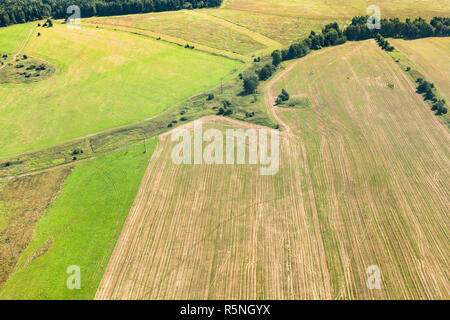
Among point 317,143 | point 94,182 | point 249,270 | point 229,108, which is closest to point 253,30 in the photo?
point 229,108

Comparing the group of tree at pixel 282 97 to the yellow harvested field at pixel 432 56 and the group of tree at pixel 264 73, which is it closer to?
the group of tree at pixel 264 73

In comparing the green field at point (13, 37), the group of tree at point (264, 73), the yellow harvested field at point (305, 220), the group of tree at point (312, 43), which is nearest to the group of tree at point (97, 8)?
the green field at point (13, 37)

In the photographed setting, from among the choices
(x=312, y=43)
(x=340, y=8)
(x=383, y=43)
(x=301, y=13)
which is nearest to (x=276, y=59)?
(x=312, y=43)

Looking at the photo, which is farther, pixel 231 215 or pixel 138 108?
pixel 138 108

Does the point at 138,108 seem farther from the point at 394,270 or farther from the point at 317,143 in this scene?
the point at 394,270

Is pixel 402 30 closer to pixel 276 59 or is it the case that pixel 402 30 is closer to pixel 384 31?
pixel 384 31

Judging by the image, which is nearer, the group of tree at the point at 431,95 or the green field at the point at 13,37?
the group of tree at the point at 431,95

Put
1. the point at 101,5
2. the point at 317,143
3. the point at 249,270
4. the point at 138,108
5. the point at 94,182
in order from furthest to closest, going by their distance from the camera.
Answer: the point at 101,5 → the point at 138,108 → the point at 317,143 → the point at 94,182 → the point at 249,270
